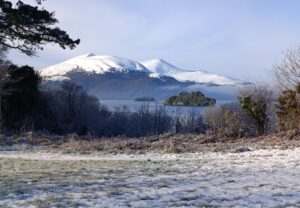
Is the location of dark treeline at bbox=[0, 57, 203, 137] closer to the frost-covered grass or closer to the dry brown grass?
the dry brown grass

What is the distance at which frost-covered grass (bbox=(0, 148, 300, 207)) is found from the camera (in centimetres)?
850

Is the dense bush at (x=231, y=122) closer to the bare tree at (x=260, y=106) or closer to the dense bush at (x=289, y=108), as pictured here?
the bare tree at (x=260, y=106)

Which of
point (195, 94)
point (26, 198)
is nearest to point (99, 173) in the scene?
point (26, 198)

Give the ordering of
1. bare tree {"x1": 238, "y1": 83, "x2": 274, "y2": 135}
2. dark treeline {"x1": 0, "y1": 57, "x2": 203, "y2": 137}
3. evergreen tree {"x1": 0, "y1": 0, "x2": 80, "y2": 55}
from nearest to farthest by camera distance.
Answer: evergreen tree {"x1": 0, "y1": 0, "x2": 80, "y2": 55} < bare tree {"x1": 238, "y1": 83, "x2": 274, "y2": 135} < dark treeline {"x1": 0, "y1": 57, "x2": 203, "y2": 137}

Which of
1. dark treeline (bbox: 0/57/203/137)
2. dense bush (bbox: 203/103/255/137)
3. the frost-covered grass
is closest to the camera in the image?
the frost-covered grass

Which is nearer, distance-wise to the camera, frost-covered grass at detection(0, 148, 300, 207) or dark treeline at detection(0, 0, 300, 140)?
frost-covered grass at detection(0, 148, 300, 207)

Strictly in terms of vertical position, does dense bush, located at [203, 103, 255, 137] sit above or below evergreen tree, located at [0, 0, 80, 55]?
below

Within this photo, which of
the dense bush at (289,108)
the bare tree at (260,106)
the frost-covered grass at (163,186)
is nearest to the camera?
the frost-covered grass at (163,186)

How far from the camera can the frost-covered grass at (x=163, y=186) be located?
850cm

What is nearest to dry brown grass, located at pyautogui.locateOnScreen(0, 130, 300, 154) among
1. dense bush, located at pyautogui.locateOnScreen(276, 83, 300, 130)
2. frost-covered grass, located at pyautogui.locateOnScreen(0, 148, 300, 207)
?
dense bush, located at pyautogui.locateOnScreen(276, 83, 300, 130)

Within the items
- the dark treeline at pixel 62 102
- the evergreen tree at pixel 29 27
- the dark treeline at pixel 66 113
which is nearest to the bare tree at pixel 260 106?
the dark treeline at pixel 62 102

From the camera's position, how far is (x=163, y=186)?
10.1 m

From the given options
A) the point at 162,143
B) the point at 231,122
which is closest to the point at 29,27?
→ the point at 162,143

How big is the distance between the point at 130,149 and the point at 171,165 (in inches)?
271
